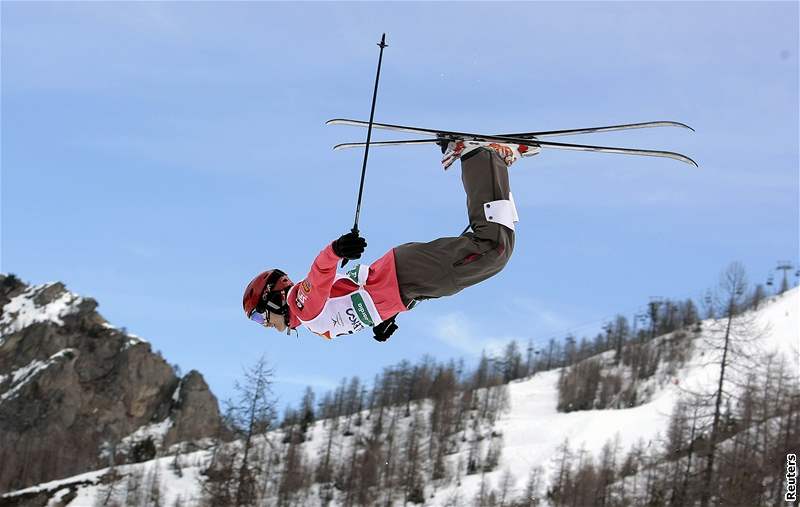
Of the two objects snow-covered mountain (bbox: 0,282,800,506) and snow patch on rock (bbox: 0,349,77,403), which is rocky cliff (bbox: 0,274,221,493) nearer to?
snow patch on rock (bbox: 0,349,77,403)

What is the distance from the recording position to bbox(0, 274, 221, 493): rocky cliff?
11175cm

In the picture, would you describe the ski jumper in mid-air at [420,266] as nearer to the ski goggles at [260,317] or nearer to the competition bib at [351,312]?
the competition bib at [351,312]

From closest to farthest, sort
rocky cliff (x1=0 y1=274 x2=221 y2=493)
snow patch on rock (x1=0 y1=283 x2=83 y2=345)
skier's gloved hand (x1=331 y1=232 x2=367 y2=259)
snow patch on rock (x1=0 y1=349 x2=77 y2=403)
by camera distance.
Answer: skier's gloved hand (x1=331 y1=232 x2=367 y2=259) → rocky cliff (x1=0 y1=274 x2=221 y2=493) → snow patch on rock (x1=0 y1=349 x2=77 y2=403) → snow patch on rock (x1=0 y1=283 x2=83 y2=345)

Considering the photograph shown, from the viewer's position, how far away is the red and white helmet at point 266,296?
7.66m

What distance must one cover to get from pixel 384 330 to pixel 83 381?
120m

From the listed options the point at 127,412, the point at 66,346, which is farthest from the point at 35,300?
the point at 127,412

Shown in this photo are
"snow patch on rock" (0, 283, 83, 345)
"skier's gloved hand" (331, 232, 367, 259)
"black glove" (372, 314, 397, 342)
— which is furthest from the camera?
"snow patch on rock" (0, 283, 83, 345)

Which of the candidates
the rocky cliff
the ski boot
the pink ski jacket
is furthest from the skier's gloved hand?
the rocky cliff

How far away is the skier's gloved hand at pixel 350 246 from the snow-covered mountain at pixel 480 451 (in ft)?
115

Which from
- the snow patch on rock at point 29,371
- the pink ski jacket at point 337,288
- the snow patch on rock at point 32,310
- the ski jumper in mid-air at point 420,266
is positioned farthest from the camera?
the snow patch on rock at point 32,310

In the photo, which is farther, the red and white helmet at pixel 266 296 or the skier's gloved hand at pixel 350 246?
the red and white helmet at pixel 266 296

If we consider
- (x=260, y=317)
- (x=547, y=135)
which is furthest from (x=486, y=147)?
(x=260, y=317)

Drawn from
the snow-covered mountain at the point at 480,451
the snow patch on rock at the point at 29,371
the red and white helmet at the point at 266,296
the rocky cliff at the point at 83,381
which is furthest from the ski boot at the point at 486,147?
the snow patch on rock at the point at 29,371

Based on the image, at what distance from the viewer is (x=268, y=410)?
140 ft
